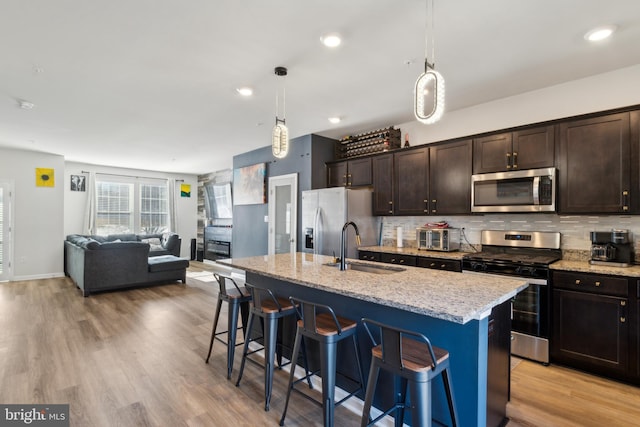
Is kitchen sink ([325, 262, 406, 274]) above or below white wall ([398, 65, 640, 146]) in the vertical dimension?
below

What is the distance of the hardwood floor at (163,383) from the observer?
7.07ft

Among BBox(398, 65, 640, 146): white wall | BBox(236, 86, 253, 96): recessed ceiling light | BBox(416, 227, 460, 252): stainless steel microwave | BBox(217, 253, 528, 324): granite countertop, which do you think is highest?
BBox(236, 86, 253, 96): recessed ceiling light

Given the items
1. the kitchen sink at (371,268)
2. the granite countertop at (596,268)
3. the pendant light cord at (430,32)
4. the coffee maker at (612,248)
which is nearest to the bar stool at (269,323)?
the kitchen sink at (371,268)

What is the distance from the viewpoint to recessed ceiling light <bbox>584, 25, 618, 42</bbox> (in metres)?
2.31

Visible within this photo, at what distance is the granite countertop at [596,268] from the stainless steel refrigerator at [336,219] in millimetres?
2268

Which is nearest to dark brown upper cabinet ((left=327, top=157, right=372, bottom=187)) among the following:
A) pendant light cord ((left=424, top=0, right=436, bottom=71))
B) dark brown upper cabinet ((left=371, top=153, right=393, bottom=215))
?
dark brown upper cabinet ((left=371, top=153, right=393, bottom=215))

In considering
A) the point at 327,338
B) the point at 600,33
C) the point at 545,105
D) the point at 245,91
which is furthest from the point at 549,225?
the point at 245,91

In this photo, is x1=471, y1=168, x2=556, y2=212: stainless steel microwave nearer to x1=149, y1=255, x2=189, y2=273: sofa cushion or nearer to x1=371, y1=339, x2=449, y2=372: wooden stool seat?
x1=371, y1=339, x2=449, y2=372: wooden stool seat

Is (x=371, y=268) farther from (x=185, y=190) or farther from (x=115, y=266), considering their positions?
(x=185, y=190)

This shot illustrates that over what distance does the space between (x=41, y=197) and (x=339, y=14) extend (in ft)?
25.0

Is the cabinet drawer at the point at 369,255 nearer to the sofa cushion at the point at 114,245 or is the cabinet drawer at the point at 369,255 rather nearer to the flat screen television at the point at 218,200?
the sofa cushion at the point at 114,245

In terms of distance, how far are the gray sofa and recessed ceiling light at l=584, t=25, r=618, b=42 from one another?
6.61 metres

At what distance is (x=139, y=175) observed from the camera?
8922 mm

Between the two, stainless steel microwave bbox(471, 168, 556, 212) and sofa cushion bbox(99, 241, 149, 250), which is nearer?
stainless steel microwave bbox(471, 168, 556, 212)
